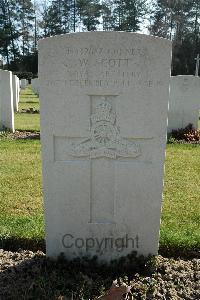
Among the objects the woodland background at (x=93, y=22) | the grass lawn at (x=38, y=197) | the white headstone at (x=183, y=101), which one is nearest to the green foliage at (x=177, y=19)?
the woodland background at (x=93, y=22)

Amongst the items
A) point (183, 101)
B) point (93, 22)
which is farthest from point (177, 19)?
point (183, 101)

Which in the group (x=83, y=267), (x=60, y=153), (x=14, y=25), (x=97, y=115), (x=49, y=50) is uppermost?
(x=14, y=25)

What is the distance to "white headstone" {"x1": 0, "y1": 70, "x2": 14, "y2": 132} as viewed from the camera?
1101 cm

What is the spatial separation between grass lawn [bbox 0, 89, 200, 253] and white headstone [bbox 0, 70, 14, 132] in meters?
2.03

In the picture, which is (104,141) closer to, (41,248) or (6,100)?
(41,248)

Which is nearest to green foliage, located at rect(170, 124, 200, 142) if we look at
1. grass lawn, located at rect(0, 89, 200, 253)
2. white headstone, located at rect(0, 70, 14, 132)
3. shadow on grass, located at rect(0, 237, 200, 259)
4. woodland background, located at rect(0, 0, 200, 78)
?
grass lawn, located at rect(0, 89, 200, 253)

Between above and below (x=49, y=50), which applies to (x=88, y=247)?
below

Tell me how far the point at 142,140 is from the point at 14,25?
60.1 m

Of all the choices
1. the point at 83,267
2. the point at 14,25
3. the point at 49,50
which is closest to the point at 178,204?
the point at 83,267

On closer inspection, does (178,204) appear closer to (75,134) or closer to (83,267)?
(83,267)

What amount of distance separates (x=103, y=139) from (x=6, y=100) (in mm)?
8226

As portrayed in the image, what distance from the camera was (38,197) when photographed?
5.82 m

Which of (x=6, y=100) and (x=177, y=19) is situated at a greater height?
(x=177, y=19)

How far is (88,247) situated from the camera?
12.5 feet
